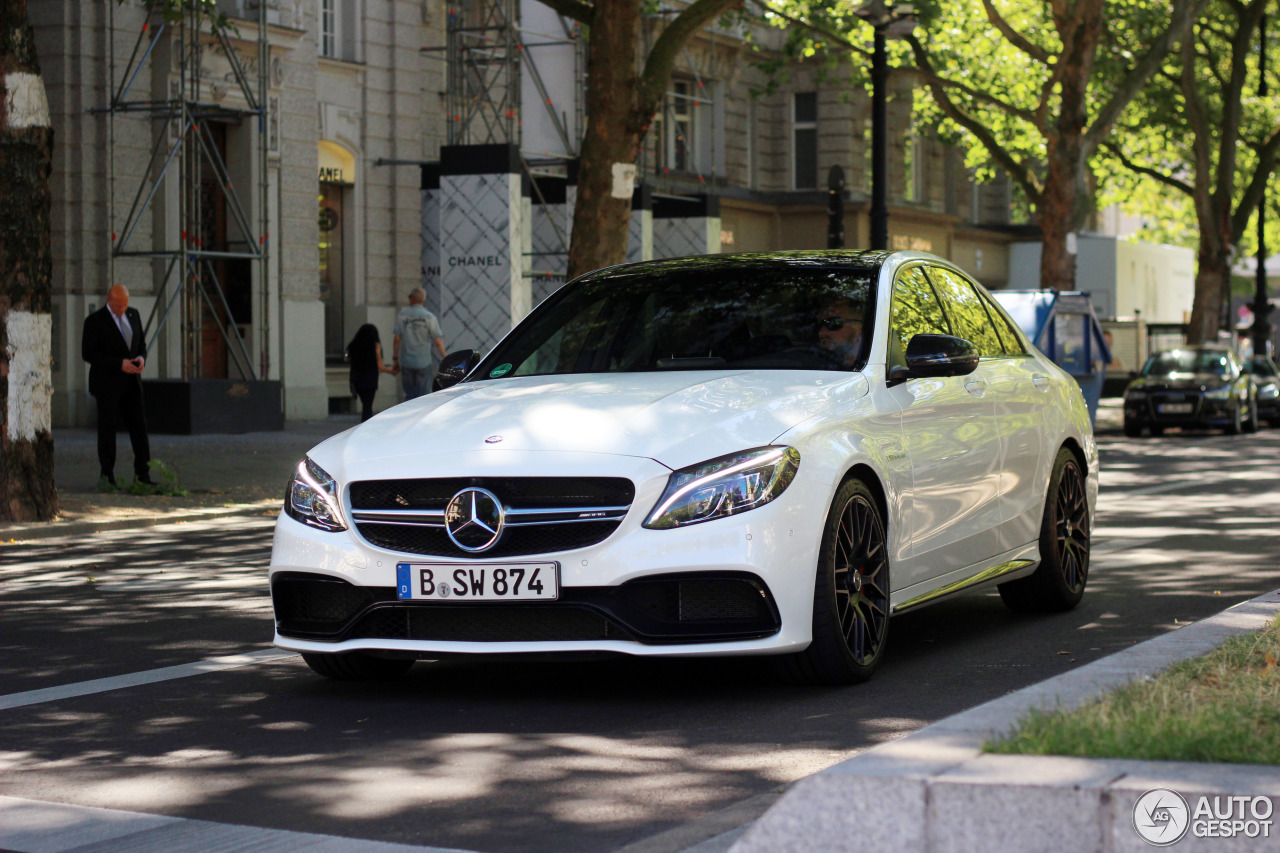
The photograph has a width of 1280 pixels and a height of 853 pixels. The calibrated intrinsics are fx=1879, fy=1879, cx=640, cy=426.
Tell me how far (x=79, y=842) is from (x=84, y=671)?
2922 mm

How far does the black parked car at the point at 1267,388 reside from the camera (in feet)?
113

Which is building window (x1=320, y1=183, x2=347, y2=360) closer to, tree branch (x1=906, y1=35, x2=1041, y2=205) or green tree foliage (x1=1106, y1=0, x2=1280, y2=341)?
tree branch (x1=906, y1=35, x2=1041, y2=205)

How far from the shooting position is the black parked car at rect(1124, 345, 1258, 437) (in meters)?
30.0

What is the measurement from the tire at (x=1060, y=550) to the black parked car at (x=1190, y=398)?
21.6 m

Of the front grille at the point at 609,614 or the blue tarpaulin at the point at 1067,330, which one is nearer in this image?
the front grille at the point at 609,614

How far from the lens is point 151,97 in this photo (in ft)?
81.0

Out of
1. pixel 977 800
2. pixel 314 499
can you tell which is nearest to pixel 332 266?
pixel 314 499

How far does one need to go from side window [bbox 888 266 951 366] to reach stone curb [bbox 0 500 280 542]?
26.2 feet

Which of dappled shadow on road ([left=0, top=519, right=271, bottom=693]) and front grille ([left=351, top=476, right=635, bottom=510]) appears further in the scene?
dappled shadow on road ([left=0, top=519, right=271, bottom=693])

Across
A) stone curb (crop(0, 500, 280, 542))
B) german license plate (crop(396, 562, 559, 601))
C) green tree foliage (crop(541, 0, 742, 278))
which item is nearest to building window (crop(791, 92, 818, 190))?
green tree foliage (crop(541, 0, 742, 278))

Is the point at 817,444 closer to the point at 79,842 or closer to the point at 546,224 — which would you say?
the point at 79,842

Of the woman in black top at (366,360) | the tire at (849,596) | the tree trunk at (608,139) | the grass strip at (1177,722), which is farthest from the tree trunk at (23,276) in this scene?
the grass strip at (1177,722)

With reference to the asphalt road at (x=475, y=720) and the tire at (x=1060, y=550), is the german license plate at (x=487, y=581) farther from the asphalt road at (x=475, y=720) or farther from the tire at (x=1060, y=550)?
the tire at (x=1060, y=550)

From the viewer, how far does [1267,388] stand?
115 ft
